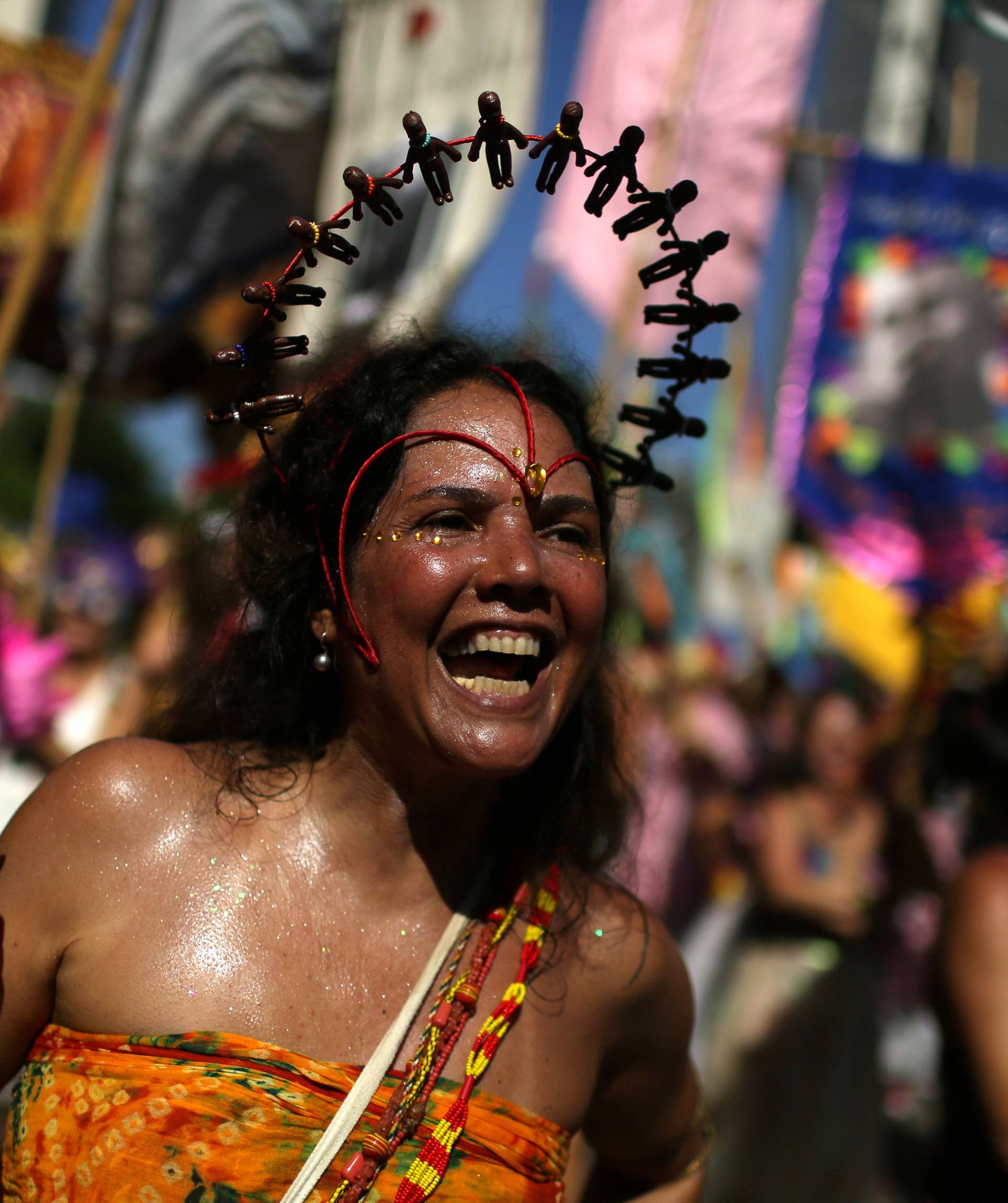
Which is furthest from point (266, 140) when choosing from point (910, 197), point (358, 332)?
point (910, 197)

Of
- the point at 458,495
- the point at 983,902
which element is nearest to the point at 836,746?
the point at 983,902

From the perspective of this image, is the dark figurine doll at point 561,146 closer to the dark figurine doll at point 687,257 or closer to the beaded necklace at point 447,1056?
the dark figurine doll at point 687,257

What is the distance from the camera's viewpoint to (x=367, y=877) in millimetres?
1772

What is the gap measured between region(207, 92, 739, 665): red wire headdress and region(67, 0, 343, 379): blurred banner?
2.61 metres

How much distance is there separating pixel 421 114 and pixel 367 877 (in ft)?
10.3

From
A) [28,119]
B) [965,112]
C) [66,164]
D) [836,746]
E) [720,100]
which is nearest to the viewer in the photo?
[66,164]

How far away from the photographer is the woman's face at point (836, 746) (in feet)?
15.8

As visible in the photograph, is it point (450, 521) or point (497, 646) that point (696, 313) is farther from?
point (497, 646)

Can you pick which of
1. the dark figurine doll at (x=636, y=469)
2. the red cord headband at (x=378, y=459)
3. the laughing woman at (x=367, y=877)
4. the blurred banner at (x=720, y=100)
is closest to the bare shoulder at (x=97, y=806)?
the laughing woman at (x=367, y=877)

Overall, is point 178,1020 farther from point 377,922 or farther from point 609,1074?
point 609,1074

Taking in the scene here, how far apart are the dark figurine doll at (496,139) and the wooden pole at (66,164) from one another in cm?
187

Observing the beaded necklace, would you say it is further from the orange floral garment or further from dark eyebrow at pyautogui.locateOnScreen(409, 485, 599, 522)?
dark eyebrow at pyautogui.locateOnScreen(409, 485, 599, 522)

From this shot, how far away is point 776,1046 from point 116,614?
3753 millimetres

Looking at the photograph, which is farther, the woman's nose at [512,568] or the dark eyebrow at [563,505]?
the dark eyebrow at [563,505]
